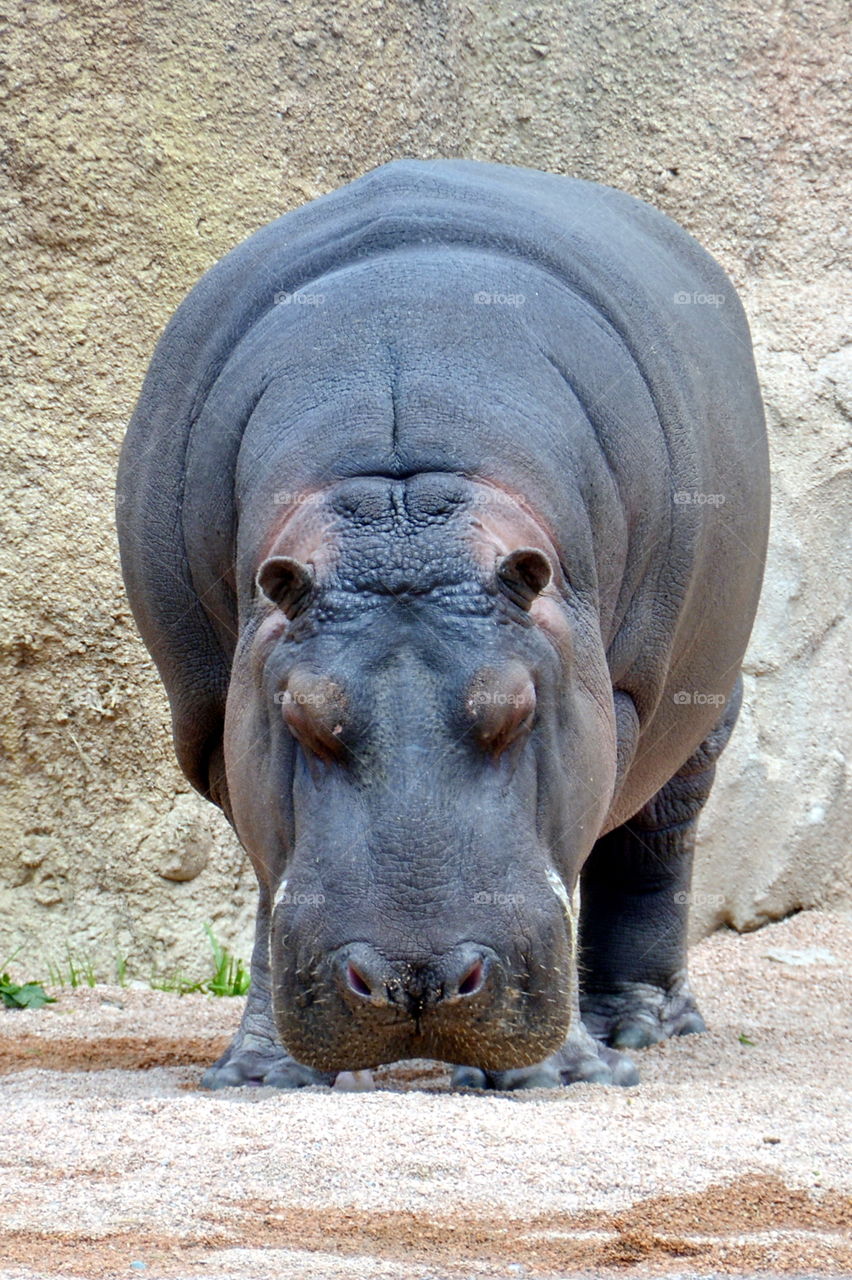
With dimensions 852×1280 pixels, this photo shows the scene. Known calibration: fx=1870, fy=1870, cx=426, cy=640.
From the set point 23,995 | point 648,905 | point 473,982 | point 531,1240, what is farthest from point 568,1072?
point 23,995

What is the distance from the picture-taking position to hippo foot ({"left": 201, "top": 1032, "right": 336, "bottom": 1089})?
175 inches

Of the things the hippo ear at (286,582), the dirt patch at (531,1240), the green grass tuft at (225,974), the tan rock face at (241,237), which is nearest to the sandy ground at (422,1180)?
the dirt patch at (531,1240)

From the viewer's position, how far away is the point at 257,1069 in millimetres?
4523

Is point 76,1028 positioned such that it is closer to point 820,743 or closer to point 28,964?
point 28,964

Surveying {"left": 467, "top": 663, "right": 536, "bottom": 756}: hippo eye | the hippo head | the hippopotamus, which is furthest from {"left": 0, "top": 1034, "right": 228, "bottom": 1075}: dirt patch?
{"left": 467, "top": 663, "right": 536, "bottom": 756}: hippo eye

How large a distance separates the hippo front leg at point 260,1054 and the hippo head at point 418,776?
3.08 ft

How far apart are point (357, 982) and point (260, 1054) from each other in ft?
4.36

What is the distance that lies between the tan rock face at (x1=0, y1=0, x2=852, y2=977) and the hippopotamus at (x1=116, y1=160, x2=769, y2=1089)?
5.55ft

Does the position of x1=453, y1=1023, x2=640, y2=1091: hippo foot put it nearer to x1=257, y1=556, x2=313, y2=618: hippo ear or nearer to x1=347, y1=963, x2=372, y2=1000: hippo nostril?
x1=347, y1=963, x2=372, y2=1000: hippo nostril

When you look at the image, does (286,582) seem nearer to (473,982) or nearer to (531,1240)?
(473,982)

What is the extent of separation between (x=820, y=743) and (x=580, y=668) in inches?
152

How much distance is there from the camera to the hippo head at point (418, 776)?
3.29 metres

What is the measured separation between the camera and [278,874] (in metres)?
3.75

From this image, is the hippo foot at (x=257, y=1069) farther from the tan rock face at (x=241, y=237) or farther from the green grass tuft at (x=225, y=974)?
the tan rock face at (x=241, y=237)
